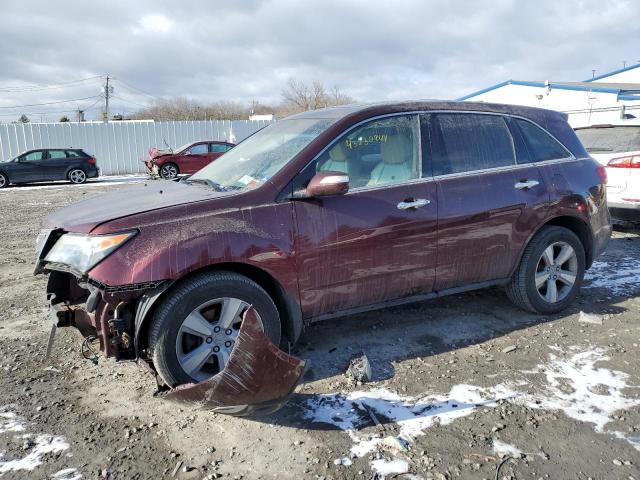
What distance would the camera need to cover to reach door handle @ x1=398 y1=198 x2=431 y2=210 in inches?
142

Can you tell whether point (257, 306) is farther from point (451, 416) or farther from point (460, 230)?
point (460, 230)

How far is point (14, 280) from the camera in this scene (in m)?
5.63

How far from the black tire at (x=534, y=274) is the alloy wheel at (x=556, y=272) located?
3 centimetres

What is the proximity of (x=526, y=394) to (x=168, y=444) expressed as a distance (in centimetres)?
221

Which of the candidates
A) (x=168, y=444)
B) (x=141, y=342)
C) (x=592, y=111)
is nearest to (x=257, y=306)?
(x=141, y=342)

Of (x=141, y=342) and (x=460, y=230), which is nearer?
(x=141, y=342)

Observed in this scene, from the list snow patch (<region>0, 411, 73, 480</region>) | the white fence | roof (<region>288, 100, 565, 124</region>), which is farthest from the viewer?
the white fence

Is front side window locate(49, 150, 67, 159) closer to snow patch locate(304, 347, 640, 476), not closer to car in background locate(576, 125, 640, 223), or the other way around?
car in background locate(576, 125, 640, 223)

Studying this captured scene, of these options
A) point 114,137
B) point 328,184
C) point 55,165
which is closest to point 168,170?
point 55,165

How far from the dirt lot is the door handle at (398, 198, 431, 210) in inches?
43.7

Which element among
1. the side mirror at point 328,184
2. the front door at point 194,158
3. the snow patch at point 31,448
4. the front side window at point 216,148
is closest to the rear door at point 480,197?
the side mirror at point 328,184

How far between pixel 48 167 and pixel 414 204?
718 inches

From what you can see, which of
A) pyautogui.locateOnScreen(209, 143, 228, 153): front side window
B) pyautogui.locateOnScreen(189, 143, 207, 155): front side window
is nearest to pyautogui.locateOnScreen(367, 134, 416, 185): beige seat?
pyautogui.locateOnScreen(209, 143, 228, 153): front side window

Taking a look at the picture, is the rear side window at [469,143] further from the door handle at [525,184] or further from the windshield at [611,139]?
the windshield at [611,139]
